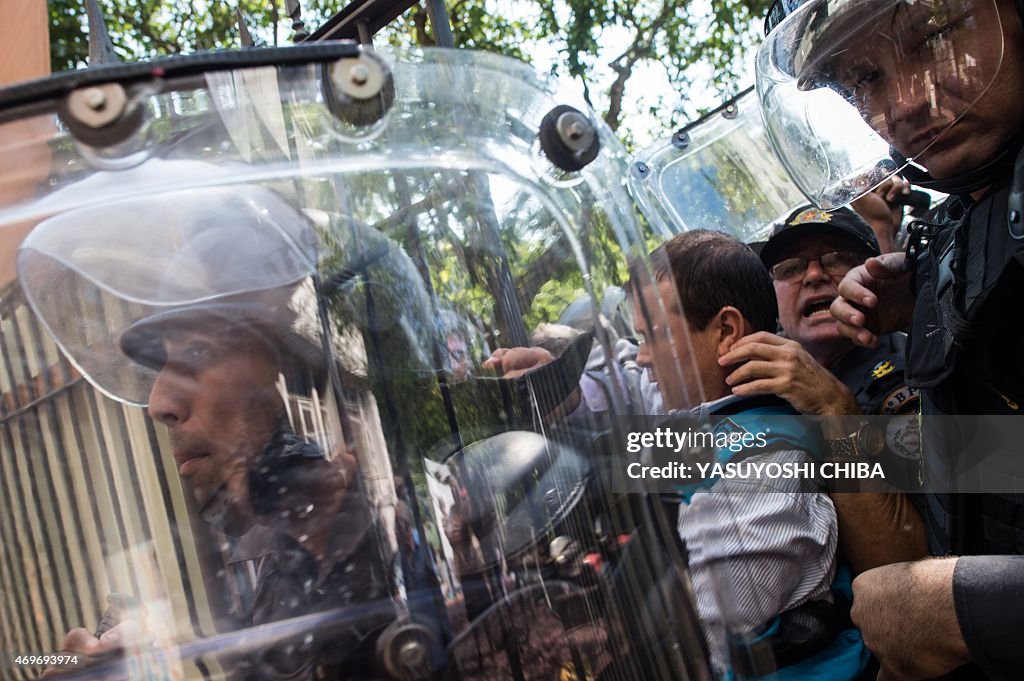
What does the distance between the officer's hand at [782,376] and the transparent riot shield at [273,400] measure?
0.96 meters

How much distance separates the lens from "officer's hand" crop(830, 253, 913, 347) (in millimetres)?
2258

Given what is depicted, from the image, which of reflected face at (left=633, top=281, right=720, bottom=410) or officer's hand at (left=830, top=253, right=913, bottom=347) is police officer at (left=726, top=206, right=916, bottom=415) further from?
reflected face at (left=633, top=281, right=720, bottom=410)

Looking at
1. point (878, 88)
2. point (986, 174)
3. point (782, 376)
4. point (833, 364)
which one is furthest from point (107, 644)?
point (833, 364)

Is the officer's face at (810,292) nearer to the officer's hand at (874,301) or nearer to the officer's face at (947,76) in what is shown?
the officer's hand at (874,301)

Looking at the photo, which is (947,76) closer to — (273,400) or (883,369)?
(883,369)

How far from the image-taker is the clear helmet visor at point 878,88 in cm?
171

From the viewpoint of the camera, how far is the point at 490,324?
1073 mm

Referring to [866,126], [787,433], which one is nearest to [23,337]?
[787,433]

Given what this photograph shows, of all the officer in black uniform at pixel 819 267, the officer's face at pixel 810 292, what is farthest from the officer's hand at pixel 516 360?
the officer's face at pixel 810 292

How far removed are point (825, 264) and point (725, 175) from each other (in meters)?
0.89

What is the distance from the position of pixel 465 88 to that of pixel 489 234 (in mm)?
171

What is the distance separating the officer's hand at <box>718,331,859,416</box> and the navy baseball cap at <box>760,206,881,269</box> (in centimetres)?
80

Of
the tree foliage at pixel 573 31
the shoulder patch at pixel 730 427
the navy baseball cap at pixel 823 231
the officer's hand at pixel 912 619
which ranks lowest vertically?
the officer's hand at pixel 912 619

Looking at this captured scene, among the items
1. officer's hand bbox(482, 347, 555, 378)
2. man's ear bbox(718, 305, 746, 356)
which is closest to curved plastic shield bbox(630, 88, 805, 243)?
man's ear bbox(718, 305, 746, 356)
